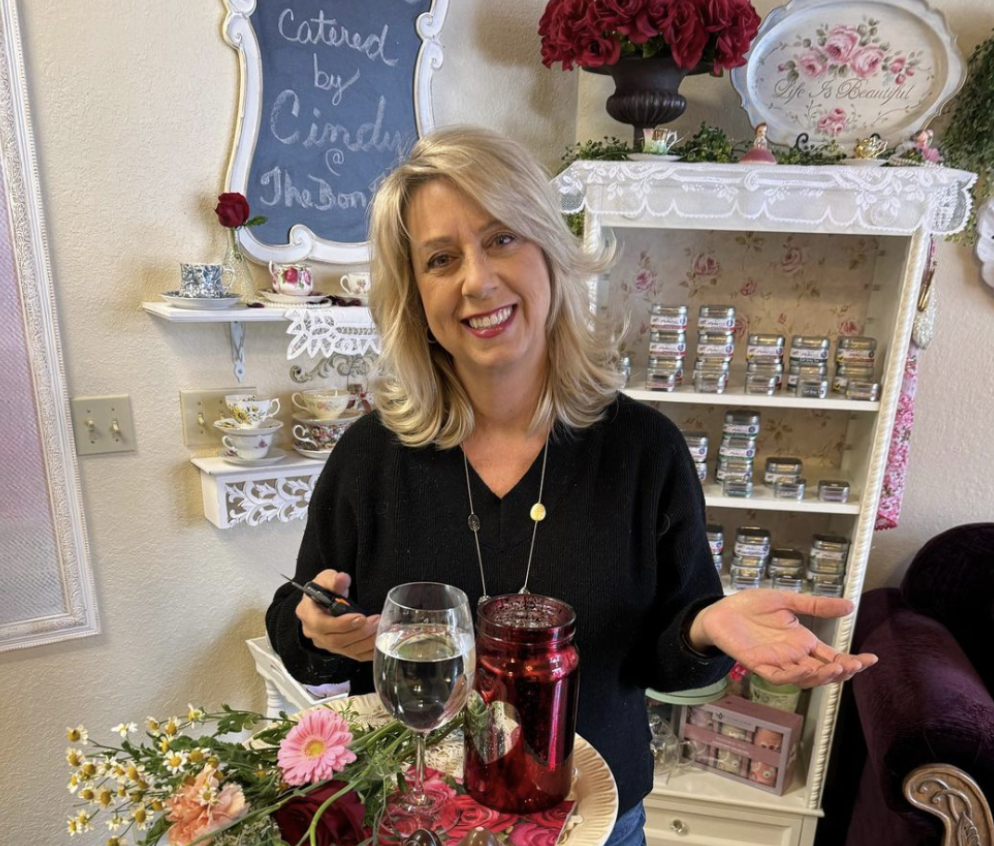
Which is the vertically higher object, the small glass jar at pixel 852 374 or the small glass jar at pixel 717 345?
the small glass jar at pixel 717 345

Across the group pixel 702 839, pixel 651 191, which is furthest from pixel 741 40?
pixel 702 839

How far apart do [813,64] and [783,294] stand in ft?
1.77

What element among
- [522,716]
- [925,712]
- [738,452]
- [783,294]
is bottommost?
[925,712]

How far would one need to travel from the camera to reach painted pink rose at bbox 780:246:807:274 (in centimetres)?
184

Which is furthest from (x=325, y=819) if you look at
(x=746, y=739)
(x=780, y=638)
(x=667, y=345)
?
(x=746, y=739)

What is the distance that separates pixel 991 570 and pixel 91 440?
2026 mm

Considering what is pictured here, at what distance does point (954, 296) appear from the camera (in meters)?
1.79

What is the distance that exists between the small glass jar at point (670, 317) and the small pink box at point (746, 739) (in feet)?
3.14

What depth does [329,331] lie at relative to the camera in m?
1.56

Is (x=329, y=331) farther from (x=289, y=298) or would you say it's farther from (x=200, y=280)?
(x=200, y=280)

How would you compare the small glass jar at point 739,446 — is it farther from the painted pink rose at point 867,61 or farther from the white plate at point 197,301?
the white plate at point 197,301

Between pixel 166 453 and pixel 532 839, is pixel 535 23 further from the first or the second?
pixel 532 839

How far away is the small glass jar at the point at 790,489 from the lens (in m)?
1.71

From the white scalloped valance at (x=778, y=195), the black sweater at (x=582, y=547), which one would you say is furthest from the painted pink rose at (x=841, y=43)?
the black sweater at (x=582, y=547)
